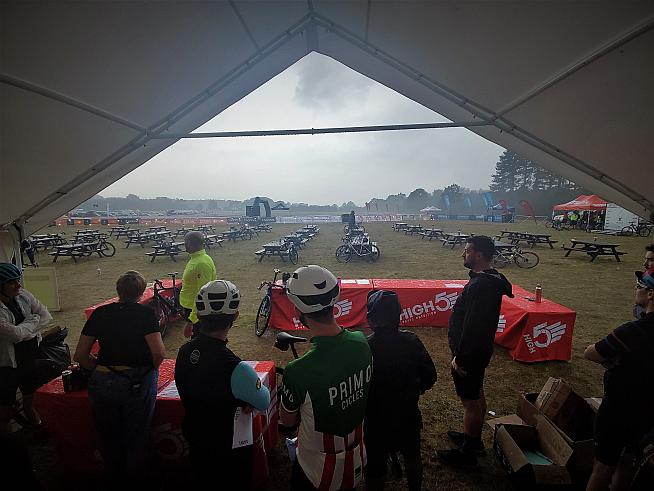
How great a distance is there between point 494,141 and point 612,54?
204 cm

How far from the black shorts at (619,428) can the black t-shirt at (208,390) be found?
289cm

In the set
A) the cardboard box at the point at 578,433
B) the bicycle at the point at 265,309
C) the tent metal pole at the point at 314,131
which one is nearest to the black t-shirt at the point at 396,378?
the cardboard box at the point at 578,433

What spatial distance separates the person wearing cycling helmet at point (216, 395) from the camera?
1.99m

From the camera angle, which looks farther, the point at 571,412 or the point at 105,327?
the point at 571,412

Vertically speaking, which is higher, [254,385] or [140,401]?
[254,385]

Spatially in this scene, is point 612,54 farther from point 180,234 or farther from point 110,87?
point 180,234

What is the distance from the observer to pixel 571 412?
349 cm

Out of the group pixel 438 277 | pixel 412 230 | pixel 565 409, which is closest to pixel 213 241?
pixel 438 277

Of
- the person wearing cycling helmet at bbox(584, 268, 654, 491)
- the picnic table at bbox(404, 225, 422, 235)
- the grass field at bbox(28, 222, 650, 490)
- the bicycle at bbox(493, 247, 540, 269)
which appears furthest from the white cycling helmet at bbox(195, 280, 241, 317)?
the picnic table at bbox(404, 225, 422, 235)

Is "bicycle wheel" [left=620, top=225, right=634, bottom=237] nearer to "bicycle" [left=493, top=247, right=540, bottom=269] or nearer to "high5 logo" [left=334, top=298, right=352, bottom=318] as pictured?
"bicycle" [left=493, top=247, right=540, bottom=269]

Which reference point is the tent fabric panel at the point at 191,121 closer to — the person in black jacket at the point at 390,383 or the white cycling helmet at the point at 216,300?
the white cycling helmet at the point at 216,300

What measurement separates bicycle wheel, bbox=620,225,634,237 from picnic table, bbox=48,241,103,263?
39459mm

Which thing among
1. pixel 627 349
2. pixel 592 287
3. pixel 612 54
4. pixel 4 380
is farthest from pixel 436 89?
pixel 592 287

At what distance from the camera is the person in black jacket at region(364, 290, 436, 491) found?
2420 millimetres
